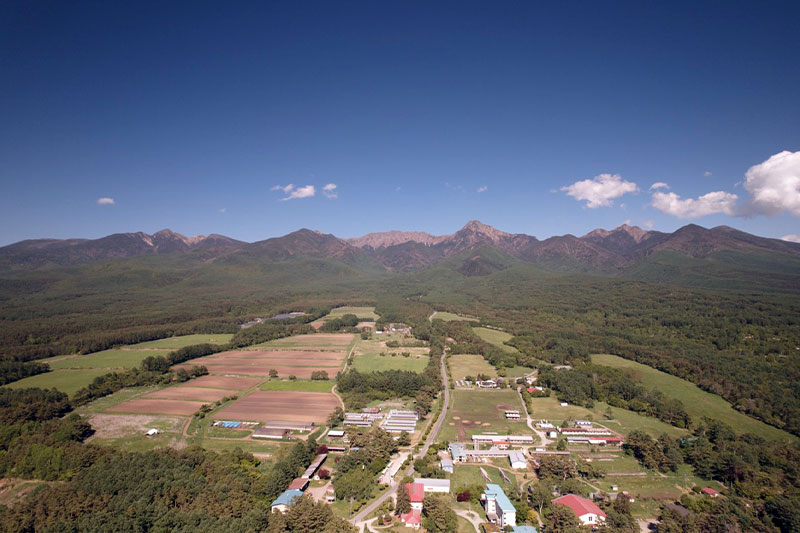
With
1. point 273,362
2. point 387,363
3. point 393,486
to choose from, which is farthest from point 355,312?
point 393,486

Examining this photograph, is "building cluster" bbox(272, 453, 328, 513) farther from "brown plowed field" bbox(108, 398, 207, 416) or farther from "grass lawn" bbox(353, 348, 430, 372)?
"grass lawn" bbox(353, 348, 430, 372)

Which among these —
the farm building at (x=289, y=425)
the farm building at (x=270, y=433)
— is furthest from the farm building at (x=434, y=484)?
the farm building at (x=270, y=433)

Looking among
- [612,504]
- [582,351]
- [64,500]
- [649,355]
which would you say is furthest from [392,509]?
[649,355]

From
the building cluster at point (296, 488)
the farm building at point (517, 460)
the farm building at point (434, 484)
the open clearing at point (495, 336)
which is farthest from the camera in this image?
the open clearing at point (495, 336)

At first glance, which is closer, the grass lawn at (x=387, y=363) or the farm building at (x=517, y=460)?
the farm building at (x=517, y=460)

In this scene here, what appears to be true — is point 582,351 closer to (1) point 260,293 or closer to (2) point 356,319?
(2) point 356,319

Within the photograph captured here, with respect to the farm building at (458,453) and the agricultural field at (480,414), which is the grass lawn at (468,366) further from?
the farm building at (458,453)
